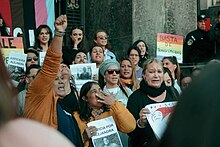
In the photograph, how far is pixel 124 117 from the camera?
6.07 metres

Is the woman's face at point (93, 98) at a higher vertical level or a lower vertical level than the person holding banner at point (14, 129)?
lower

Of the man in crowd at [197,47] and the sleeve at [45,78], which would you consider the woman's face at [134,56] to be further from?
the sleeve at [45,78]

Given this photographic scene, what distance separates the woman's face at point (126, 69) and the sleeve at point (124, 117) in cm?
175

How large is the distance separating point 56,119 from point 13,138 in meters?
3.56

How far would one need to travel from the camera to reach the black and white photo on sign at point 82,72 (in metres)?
7.48

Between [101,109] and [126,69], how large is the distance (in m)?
1.80

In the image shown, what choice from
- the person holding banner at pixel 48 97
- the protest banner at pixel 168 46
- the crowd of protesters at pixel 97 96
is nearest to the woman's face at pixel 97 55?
the crowd of protesters at pixel 97 96

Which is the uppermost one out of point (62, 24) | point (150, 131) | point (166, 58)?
point (62, 24)

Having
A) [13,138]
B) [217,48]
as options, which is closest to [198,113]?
[13,138]

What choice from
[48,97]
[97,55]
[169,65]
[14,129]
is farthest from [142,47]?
[14,129]

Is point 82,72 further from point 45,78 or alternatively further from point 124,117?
point 45,78

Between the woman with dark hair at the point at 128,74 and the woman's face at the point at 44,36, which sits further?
the woman's face at the point at 44,36

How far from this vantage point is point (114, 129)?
6.10 meters

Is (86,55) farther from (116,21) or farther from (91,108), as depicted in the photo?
(116,21)
